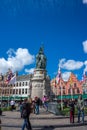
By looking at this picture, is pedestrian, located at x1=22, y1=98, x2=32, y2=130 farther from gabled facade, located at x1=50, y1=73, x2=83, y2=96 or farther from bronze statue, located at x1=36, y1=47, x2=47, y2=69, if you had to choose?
gabled facade, located at x1=50, y1=73, x2=83, y2=96

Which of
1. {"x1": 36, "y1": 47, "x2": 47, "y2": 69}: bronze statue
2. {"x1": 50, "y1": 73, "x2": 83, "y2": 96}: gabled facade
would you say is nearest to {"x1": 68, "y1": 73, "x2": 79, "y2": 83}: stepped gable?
{"x1": 50, "y1": 73, "x2": 83, "y2": 96}: gabled facade

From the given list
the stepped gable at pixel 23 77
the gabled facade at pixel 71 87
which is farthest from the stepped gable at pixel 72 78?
the stepped gable at pixel 23 77

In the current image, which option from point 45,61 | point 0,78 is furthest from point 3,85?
point 45,61

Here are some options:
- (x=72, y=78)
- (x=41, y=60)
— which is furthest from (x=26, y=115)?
(x=72, y=78)

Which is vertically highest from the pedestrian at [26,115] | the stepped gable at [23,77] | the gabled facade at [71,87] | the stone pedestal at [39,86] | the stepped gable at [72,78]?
the stepped gable at [23,77]

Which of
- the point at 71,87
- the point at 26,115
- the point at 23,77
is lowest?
the point at 26,115

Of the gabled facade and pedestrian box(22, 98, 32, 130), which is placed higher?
the gabled facade

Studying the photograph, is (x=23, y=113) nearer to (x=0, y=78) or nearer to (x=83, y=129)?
(x=83, y=129)

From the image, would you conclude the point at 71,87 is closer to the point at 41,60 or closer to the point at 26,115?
the point at 41,60

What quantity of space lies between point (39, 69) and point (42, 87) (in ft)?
12.2

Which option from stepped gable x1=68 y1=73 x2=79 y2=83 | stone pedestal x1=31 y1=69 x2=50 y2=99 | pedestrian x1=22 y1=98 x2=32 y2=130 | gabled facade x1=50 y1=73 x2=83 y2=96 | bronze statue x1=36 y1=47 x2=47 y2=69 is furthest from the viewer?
stepped gable x1=68 y1=73 x2=79 y2=83

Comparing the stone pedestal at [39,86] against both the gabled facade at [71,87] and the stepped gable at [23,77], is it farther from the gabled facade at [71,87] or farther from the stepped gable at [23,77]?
the stepped gable at [23,77]

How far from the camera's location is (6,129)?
48.4 ft

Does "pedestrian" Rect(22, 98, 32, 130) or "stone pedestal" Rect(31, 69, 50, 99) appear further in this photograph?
"stone pedestal" Rect(31, 69, 50, 99)
